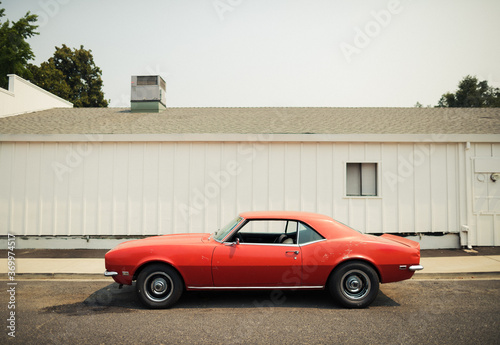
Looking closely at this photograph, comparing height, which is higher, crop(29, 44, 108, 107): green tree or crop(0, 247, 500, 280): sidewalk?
crop(29, 44, 108, 107): green tree

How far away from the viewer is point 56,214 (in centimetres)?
920

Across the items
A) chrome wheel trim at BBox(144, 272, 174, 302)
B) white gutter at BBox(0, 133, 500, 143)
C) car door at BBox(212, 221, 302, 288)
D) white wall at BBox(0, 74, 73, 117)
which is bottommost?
chrome wheel trim at BBox(144, 272, 174, 302)

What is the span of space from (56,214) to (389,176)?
9256 mm

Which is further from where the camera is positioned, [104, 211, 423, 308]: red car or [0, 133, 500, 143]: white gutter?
[0, 133, 500, 143]: white gutter

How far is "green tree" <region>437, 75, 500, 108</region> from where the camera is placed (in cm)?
4444

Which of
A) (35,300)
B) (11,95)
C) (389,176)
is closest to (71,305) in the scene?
(35,300)

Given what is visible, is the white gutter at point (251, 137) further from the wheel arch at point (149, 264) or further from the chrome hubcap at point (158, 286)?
the chrome hubcap at point (158, 286)

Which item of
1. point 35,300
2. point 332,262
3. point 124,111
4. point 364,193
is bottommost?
point 35,300

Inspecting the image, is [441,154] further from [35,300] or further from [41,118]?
[41,118]

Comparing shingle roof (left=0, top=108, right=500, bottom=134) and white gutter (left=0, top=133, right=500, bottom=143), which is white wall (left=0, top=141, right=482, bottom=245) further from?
shingle roof (left=0, top=108, right=500, bottom=134)

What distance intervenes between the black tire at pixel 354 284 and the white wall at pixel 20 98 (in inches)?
532

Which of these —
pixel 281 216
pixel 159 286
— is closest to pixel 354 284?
pixel 281 216

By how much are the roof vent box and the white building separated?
4.52 metres

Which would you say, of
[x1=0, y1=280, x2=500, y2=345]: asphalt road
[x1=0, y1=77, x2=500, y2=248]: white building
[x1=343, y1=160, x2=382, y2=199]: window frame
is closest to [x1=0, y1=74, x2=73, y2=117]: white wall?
[x1=0, y1=77, x2=500, y2=248]: white building
